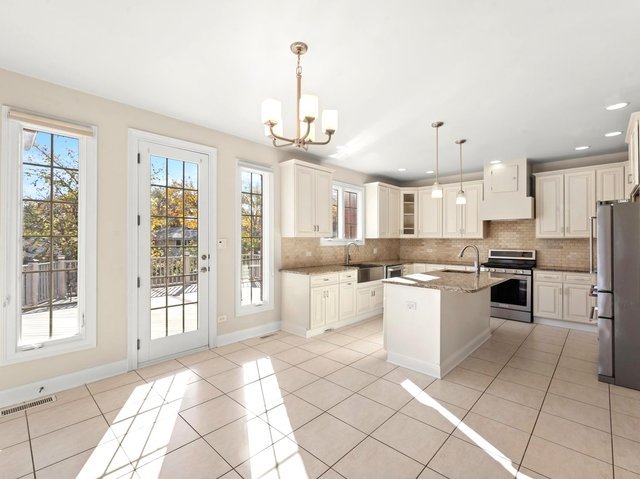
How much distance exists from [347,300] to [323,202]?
158 centimetres

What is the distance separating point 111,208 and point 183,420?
205cm

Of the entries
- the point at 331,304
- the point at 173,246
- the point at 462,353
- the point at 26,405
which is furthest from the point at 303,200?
the point at 26,405

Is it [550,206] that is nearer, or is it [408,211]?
[550,206]

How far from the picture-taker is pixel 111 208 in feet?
9.80

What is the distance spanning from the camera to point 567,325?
4.68 meters

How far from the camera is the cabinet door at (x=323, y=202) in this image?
Answer: 4.74m

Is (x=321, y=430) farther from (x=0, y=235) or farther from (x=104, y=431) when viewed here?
(x=0, y=235)

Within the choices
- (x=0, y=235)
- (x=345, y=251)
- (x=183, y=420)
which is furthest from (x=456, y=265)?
(x=0, y=235)

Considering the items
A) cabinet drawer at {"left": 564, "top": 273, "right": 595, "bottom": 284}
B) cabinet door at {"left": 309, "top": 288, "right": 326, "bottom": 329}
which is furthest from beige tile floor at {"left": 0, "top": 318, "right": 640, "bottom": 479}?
cabinet drawer at {"left": 564, "top": 273, "right": 595, "bottom": 284}

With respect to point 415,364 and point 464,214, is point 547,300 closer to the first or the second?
point 464,214

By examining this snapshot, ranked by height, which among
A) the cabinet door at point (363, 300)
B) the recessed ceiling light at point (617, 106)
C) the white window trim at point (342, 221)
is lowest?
the cabinet door at point (363, 300)

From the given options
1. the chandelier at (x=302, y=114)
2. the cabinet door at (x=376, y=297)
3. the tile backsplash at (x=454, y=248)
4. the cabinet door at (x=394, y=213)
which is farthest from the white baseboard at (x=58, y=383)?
the cabinet door at (x=394, y=213)

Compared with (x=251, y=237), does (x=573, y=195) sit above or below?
above

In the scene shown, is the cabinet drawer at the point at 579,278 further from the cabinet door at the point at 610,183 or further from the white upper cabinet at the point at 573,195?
the cabinet door at the point at 610,183
